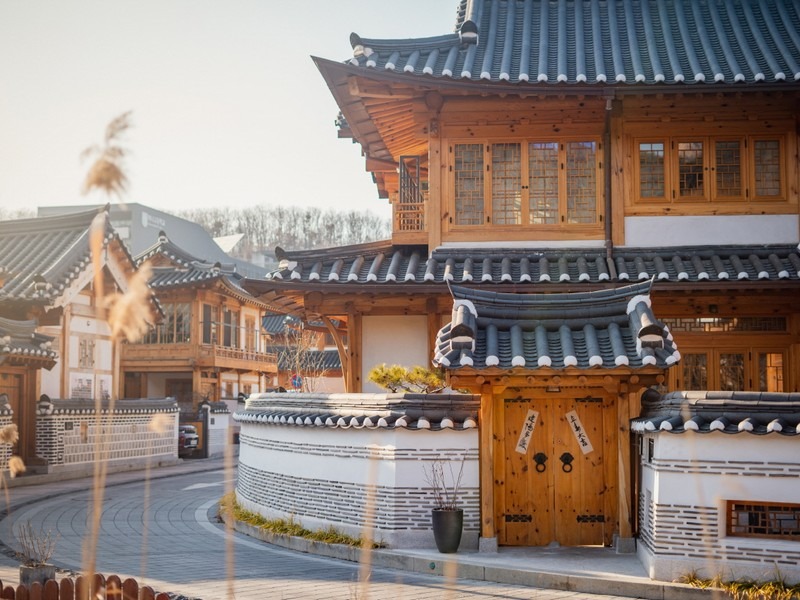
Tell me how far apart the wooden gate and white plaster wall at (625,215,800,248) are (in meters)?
4.59

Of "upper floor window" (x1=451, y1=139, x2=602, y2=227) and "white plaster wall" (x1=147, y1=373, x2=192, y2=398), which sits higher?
"upper floor window" (x1=451, y1=139, x2=602, y2=227)

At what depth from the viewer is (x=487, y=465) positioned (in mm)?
12984

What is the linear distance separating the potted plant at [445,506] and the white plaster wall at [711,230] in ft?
20.1

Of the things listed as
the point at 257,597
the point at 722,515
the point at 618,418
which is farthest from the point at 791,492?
the point at 257,597

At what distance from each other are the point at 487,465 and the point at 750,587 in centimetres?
379

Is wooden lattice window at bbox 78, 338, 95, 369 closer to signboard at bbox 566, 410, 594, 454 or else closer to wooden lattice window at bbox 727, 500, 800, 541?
signboard at bbox 566, 410, 594, 454

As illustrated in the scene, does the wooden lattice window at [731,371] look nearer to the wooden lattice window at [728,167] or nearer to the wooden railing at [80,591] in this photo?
the wooden lattice window at [728,167]

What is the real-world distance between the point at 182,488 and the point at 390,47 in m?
13.8

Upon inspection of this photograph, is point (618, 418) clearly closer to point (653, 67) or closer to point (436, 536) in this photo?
point (436, 536)

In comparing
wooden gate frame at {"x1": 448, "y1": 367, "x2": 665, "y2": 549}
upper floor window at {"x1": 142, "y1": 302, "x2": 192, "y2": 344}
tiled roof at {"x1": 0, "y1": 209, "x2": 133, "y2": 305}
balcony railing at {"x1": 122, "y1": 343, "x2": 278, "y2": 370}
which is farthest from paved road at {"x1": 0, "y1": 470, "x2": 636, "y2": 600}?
upper floor window at {"x1": 142, "y1": 302, "x2": 192, "y2": 344}

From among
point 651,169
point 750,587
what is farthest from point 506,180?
point 750,587

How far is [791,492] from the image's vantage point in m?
10.7

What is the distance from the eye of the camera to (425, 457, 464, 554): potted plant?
1263cm

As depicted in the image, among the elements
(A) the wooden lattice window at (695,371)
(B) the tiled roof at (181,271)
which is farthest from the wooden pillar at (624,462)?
(B) the tiled roof at (181,271)
